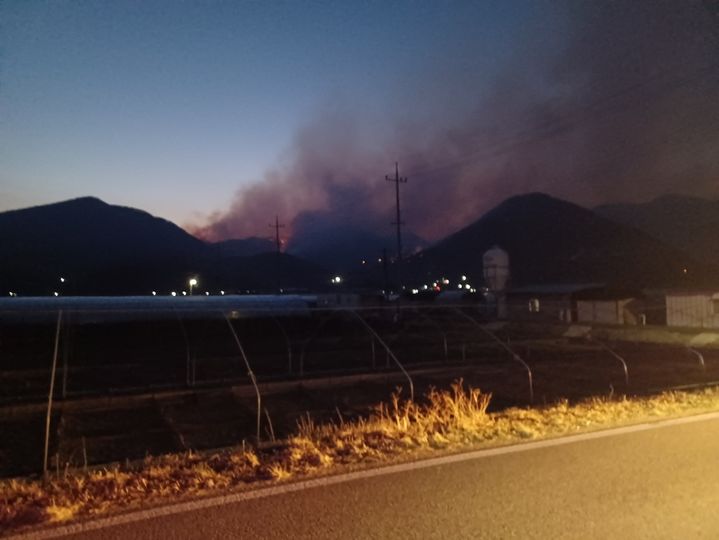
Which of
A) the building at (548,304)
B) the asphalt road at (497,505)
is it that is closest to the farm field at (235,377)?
the building at (548,304)

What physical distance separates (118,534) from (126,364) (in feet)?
78.3

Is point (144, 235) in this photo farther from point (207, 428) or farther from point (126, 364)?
point (207, 428)

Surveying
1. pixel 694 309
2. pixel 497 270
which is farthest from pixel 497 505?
pixel 497 270

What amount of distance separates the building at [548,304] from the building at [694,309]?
6.57 metres

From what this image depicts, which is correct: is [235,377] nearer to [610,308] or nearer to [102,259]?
[610,308]

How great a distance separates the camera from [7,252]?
128375 millimetres

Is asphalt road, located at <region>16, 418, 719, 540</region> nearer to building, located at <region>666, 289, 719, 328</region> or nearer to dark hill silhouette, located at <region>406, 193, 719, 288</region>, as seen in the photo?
building, located at <region>666, 289, 719, 328</region>

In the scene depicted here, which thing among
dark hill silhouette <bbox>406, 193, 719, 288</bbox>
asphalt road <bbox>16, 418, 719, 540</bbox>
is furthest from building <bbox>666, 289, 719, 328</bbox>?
dark hill silhouette <bbox>406, 193, 719, 288</bbox>

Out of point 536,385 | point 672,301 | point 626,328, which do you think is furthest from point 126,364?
point 672,301

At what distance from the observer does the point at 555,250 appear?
13525 centimetres

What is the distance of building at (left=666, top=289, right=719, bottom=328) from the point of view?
3266 centimetres

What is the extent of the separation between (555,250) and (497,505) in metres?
137

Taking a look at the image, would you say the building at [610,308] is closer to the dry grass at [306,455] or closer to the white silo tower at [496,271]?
the white silo tower at [496,271]

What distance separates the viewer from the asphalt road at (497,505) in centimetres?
468
